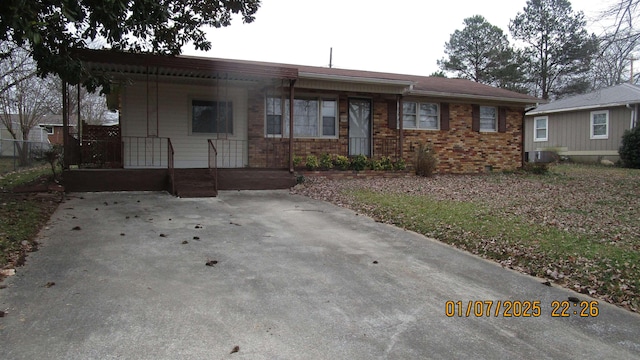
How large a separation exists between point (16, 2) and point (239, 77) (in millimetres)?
7019

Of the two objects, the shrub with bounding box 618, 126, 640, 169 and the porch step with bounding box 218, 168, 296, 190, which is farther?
the shrub with bounding box 618, 126, 640, 169

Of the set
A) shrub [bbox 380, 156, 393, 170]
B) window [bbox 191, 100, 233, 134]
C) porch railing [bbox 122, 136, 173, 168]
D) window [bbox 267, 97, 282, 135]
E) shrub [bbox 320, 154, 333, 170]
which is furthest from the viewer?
shrub [bbox 380, 156, 393, 170]

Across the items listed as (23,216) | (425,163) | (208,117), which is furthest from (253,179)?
(425,163)

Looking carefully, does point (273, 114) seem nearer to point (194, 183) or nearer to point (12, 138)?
point (194, 183)

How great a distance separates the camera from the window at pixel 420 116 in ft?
49.9

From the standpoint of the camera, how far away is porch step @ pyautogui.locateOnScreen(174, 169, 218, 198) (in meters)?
9.66

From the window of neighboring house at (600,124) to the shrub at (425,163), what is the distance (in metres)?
13.9

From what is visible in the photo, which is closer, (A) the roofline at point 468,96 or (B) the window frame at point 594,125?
(A) the roofline at point 468,96

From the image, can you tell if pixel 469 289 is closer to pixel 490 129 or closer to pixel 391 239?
pixel 391 239

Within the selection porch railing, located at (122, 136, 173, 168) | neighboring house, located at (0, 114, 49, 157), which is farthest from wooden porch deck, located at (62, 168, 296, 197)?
neighboring house, located at (0, 114, 49, 157)

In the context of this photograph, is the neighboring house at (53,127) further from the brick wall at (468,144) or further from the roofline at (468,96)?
the roofline at (468,96)

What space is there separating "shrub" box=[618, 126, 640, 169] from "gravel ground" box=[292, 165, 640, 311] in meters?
7.36

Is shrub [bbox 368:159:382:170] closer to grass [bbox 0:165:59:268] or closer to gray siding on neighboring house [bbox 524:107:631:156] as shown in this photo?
grass [bbox 0:165:59:268]
